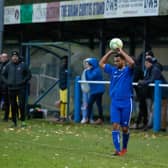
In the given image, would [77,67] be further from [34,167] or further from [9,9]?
[34,167]

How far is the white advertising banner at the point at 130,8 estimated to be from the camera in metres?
18.8

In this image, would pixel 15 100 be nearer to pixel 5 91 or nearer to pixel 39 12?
pixel 5 91

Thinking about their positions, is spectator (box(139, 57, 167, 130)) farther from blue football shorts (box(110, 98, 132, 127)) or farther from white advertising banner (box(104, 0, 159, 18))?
blue football shorts (box(110, 98, 132, 127))

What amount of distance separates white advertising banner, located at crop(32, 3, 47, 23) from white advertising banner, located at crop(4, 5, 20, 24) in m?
0.88

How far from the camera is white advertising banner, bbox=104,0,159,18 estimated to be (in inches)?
740

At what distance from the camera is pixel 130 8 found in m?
19.5

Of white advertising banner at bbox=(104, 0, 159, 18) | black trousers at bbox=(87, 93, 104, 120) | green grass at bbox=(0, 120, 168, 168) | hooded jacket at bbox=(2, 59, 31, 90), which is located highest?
white advertising banner at bbox=(104, 0, 159, 18)

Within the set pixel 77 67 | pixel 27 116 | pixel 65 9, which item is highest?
pixel 65 9

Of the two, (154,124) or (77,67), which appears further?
(77,67)

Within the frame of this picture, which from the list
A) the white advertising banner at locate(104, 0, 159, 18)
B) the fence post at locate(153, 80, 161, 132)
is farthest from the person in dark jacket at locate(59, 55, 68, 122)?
the fence post at locate(153, 80, 161, 132)

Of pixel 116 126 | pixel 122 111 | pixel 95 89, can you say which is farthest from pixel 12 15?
pixel 116 126

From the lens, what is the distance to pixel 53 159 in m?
10.9

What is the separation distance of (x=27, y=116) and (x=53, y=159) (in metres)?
10.4

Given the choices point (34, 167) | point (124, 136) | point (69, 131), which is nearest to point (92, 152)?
point (124, 136)
